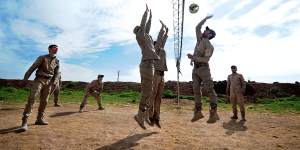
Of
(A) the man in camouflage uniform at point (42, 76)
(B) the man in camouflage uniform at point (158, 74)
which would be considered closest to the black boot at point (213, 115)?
(B) the man in camouflage uniform at point (158, 74)

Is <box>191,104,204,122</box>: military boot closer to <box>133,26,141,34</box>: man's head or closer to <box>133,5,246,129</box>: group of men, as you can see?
<box>133,5,246,129</box>: group of men

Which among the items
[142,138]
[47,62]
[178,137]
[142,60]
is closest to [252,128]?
[178,137]

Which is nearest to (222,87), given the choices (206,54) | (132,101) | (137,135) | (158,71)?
(132,101)

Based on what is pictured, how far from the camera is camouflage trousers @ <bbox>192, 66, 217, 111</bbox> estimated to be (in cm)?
1008

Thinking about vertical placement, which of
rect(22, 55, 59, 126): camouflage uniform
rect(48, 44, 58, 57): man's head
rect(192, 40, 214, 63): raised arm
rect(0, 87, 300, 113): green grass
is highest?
rect(48, 44, 58, 57): man's head


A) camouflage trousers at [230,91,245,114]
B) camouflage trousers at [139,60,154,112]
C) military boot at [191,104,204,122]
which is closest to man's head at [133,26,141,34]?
camouflage trousers at [139,60,154,112]

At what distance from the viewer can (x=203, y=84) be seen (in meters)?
10.3

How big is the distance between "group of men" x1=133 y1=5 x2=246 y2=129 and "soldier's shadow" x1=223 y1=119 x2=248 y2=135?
8.24 feet

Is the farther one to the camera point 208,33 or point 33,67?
point 33,67

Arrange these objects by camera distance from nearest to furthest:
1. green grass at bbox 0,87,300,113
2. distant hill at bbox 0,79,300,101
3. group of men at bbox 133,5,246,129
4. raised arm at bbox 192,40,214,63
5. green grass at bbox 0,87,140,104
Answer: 1. group of men at bbox 133,5,246,129
2. raised arm at bbox 192,40,214,63
3. green grass at bbox 0,87,300,113
4. green grass at bbox 0,87,140,104
5. distant hill at bbox 0,79,300,101

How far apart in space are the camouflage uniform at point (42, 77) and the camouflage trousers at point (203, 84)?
4.94 meters

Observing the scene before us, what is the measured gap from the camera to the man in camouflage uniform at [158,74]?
35.5 feet

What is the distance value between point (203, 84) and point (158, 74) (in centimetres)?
160

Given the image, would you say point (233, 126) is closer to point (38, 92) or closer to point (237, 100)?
point (237, 100)
